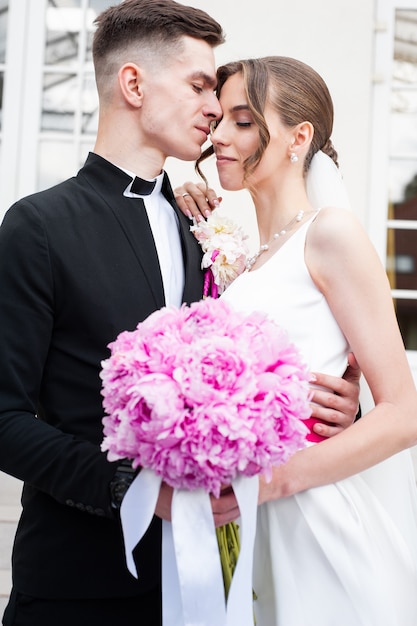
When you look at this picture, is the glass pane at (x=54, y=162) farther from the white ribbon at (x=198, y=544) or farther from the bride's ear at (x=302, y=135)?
the white ribbon at (x=198, y=544)

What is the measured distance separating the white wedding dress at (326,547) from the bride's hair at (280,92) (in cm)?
48

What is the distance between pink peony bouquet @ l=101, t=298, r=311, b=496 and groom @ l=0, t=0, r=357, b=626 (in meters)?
0.17

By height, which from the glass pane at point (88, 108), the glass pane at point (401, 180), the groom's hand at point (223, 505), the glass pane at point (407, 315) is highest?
the glass pane at point (88, 108)

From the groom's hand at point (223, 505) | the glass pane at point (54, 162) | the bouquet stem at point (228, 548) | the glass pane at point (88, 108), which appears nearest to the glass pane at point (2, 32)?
the glass pane at point (54, 162)

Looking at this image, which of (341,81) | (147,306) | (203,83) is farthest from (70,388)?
(341,81)

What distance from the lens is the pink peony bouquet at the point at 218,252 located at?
2.17 metres

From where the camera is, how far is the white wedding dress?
1.77 metres

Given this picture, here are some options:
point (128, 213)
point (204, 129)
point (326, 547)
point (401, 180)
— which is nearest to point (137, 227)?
point (128, 213)

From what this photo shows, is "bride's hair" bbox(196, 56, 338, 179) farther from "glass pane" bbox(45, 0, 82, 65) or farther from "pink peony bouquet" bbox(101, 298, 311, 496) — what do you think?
"glass pane" bbox(45, 0, 82, 65)

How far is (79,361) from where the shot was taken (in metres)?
1.83

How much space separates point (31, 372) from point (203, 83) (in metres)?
1.00

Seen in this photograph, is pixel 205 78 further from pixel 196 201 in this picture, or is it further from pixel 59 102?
pixel 59 102

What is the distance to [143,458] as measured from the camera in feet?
4.64

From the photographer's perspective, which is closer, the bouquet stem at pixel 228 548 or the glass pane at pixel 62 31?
the bouquet stem at pixel 228 548
